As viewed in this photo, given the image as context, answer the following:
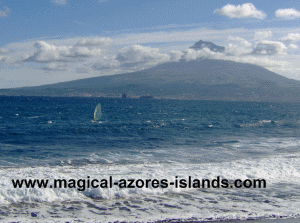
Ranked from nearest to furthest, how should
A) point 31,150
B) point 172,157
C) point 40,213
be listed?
point 40,213 < point 172,157 < point 31,150

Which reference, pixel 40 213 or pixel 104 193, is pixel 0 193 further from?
pixel 104 193

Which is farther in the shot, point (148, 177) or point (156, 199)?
point (148, 177)

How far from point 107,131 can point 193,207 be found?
27.7 m

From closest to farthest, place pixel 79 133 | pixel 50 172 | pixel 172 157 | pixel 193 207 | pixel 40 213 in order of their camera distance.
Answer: pixel 40 213 < pixel 193 207 < pixel 50 172 < pixel 172 157 < pixel 79 133

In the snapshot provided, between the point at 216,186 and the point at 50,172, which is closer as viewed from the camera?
the point at 216,186

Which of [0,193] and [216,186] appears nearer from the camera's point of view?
[0,193]

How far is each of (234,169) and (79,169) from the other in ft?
27.9

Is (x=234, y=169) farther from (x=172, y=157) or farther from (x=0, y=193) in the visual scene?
(x=0, y=193)

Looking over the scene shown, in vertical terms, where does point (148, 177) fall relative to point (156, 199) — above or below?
above

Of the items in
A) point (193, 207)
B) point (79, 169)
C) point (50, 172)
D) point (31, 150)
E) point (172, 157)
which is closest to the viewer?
point (193, 207)

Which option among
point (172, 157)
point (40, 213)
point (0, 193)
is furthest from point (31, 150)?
point (40, 213)

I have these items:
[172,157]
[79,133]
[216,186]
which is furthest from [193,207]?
[79,133]

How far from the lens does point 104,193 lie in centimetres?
1271

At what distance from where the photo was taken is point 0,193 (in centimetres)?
1207
